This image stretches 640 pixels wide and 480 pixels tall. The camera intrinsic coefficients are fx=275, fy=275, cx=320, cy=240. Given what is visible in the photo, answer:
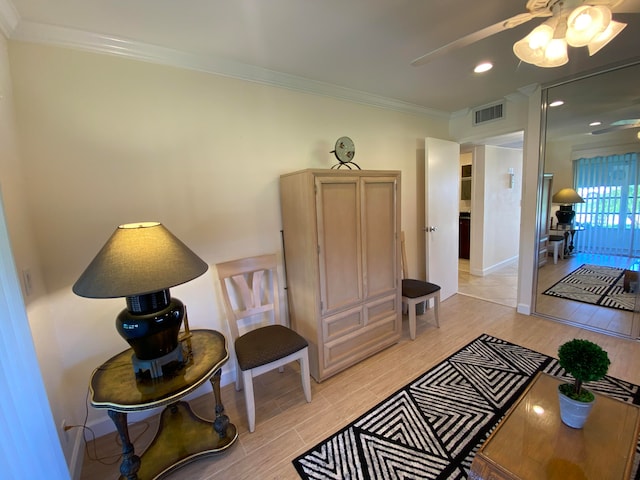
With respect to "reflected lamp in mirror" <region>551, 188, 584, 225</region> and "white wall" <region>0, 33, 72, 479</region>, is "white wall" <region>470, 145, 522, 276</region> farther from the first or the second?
"white wall" <region>0, 33, 72, 479</region>

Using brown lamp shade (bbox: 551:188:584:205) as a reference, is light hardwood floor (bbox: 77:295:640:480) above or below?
below

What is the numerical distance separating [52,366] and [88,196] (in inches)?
39.3

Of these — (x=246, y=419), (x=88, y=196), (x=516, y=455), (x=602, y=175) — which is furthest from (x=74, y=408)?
(x=602, y=175)

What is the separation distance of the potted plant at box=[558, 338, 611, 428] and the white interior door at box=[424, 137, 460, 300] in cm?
220

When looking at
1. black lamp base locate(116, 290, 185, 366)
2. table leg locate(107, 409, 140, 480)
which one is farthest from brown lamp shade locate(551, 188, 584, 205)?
table leg locate(107, 409, 140, 480)

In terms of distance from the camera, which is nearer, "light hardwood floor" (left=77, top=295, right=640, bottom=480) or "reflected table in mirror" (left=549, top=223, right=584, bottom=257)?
"light hardwood floor" (left=77, top=295, right=640, bottom=480)

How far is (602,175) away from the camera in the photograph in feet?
8.90

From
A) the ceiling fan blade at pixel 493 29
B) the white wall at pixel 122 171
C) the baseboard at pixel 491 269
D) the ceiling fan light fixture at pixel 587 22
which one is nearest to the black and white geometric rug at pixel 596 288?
the baseboard at pixel 491 269

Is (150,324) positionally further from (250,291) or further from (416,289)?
(416,289)

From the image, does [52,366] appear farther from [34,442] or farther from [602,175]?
[602,175]

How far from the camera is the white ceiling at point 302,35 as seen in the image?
1.48m

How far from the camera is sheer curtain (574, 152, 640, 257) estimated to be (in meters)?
2.55

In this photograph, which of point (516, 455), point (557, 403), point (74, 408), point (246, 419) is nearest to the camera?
point (516, 455)

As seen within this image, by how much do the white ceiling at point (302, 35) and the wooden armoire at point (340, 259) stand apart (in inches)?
33.8
